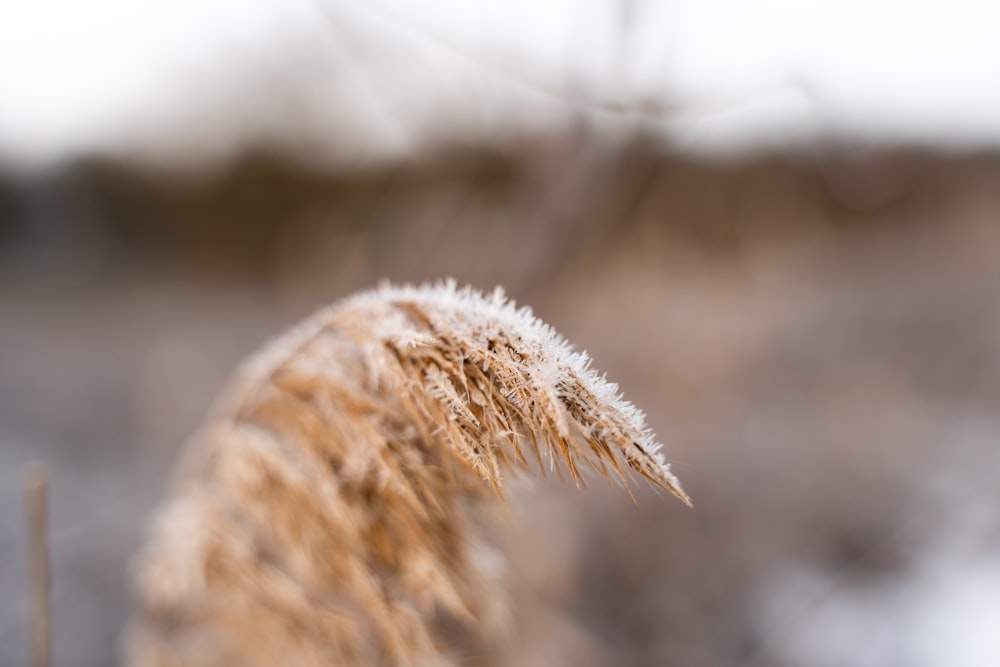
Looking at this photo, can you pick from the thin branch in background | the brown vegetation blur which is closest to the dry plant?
the thin branch in background

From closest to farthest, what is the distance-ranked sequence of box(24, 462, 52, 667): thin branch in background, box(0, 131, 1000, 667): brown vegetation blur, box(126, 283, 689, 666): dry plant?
box(126, 283, 689, 666): dry plant, box(24, 462, 52, 667): thin branch in background, box(0, 131, 1000, 667): brown vegetation blur

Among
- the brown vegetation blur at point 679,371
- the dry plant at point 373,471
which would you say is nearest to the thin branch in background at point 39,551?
the dry plant at point 373,471

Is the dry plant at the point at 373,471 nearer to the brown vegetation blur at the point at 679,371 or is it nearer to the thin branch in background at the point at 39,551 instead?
the thin branch in background at the point at 39,551

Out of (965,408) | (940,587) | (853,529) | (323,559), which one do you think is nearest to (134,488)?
(323,559)

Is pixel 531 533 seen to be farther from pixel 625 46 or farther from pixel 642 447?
pixel 642 447

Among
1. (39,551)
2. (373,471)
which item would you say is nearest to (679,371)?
(373,471)

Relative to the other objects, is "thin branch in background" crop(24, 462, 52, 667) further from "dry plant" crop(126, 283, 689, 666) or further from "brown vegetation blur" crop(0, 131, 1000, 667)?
"brown vegetation blur" crop(0, 131, 1000, 667)
